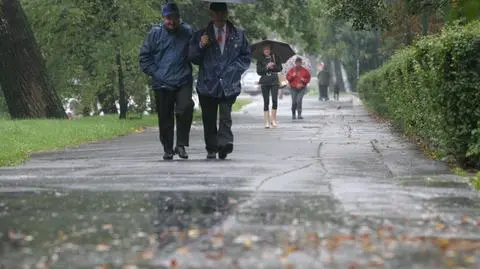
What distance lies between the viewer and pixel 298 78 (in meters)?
29.6

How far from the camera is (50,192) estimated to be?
9.57m

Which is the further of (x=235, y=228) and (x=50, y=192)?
(x=50, y=192)

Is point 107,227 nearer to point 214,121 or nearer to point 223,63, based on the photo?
point 223,63

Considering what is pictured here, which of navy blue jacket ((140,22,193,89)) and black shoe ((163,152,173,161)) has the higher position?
navy blue jacket ((140,22,193,89))

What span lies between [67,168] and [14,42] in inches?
558

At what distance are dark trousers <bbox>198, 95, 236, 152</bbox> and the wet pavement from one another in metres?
0.33

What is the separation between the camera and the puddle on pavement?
21.2 feet

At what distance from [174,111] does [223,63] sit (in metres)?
0.92

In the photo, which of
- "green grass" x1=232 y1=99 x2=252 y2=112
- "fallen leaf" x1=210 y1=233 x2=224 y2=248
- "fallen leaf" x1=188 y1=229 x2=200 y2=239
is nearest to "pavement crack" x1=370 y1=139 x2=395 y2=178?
"fallen leaf" x1=188 y1=229 x2=200 y2=239

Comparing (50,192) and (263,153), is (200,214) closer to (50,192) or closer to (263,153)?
(50,192)

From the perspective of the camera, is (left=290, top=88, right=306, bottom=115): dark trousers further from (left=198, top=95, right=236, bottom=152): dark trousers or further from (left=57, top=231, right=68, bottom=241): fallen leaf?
(left=57, top=231, right=68, bottom=241): fallen leaf

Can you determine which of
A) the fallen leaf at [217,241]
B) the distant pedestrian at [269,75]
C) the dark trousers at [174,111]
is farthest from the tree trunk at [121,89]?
the fallen leaf at [217,241]

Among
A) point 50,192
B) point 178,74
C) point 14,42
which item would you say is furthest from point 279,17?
point 50,192

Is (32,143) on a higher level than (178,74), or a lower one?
lower
